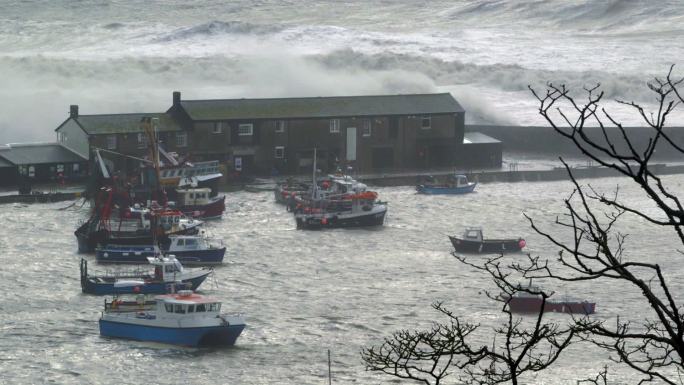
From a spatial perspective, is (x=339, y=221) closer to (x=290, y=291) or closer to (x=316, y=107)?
→ (x=290, y=291)

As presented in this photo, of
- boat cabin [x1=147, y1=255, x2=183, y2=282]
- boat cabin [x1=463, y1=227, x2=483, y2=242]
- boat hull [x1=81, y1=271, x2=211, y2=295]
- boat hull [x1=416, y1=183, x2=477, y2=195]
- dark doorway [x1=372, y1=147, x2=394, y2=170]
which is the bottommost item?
boat hull [x1=81, y1=271, x2=211, y2=295]

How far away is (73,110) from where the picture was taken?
45344mm

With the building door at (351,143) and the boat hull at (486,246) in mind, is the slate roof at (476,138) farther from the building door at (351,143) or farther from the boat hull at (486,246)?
the boat hull at (486,246)

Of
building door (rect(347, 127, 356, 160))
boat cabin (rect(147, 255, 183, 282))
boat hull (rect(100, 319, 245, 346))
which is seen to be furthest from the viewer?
building door (rect(347, 127, 356, 160))

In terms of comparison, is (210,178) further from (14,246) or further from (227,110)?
(14,246)

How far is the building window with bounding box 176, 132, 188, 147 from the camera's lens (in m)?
44.7

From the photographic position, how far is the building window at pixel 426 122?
153 feet

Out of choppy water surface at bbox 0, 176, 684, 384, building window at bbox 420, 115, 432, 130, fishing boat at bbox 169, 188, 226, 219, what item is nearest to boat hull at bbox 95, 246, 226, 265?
choppy water surface at bbox 0, 176, 684, 384

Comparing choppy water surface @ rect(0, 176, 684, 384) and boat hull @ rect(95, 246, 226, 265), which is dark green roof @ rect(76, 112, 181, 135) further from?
boat hull @ rect(95, 246, 226, 265)

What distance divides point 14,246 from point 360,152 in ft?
50.0

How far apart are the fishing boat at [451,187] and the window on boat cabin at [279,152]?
198 inches

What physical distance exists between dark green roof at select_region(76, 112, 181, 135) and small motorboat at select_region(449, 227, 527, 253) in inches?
545

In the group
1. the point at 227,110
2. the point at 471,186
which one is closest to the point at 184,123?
the point at 227,110

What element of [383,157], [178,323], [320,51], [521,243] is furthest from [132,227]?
[320,51]
